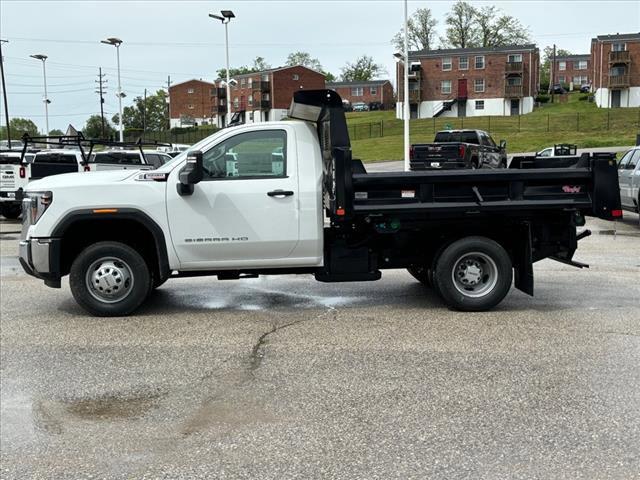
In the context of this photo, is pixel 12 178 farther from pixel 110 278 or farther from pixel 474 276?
pixel 474 276

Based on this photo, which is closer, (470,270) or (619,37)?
(470,270)

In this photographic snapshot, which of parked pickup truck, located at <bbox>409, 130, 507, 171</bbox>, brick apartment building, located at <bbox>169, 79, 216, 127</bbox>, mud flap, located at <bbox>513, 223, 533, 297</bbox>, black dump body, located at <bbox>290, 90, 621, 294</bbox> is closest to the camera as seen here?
black dump body, located at <bbox>290, 90, 621, 294</bbox>

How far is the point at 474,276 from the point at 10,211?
16123mm

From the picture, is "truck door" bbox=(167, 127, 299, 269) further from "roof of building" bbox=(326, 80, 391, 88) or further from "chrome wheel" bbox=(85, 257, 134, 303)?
"roof of building" bbox=(326, 80, 391, 88)

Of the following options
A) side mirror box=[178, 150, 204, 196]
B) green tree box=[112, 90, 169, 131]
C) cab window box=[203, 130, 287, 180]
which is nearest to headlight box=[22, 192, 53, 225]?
side mirror box=[178, 150, 204, 196]

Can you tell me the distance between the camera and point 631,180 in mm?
16000

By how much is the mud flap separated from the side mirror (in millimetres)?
3579

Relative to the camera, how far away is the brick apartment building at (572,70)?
113m

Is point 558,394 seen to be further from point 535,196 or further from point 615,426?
point 535,196

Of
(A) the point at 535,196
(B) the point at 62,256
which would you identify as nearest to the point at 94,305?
(B) the point at 62,256

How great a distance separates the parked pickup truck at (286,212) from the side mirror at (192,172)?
0.04 ft

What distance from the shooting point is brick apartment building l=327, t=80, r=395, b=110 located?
4594 inches

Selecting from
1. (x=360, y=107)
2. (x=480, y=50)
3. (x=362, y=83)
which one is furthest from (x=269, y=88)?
(x=480, y=50)

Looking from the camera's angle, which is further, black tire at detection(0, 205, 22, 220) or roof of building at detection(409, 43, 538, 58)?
roof of building at detection(409, 43, 538, 58)
